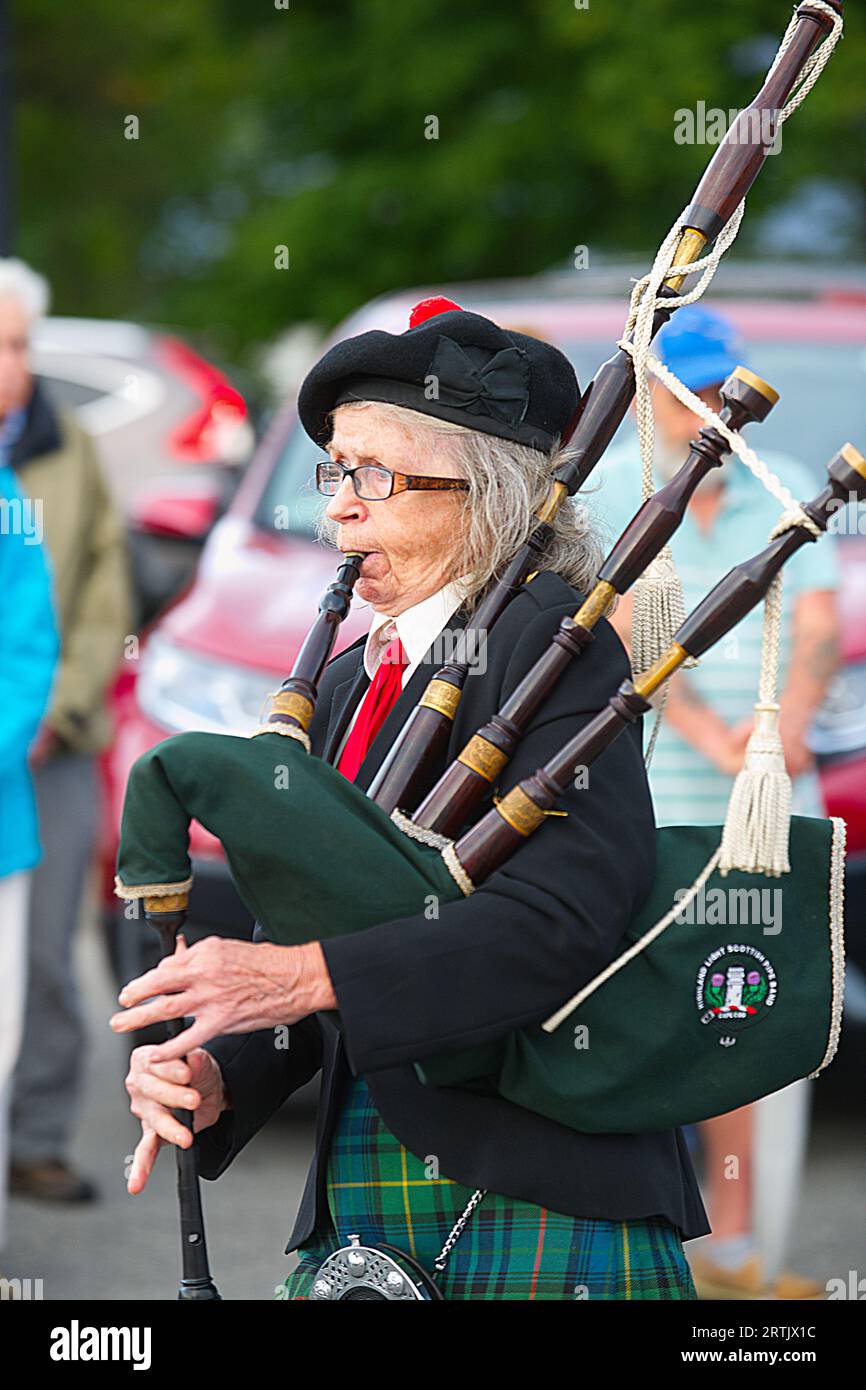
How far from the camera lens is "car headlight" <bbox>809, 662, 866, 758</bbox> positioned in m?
5.21

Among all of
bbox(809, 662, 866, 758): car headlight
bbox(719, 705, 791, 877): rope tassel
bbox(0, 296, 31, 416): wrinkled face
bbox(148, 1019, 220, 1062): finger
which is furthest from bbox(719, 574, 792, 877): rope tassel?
bbox(0, 296, 31, 416): wrinkled face

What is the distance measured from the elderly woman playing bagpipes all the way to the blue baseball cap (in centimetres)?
133

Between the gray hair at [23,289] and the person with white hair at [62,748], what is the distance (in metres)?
0.17

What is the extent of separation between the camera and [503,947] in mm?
2150

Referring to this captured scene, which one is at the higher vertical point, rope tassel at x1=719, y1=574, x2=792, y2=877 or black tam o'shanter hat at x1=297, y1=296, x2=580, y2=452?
black tam o'shanter hat at x1=297, y1=296, x2=580, y2=452

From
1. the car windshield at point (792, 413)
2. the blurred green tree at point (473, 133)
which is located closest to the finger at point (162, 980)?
the car windshield at point (792, 413)

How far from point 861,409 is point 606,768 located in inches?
147

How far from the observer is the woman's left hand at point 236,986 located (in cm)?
213

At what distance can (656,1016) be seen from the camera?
7.43 ft

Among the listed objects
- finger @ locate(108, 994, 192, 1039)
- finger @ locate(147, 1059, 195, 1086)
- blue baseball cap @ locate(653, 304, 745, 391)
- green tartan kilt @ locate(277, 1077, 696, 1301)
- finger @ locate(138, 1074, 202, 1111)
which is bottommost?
green tartan kilt @ locate(277, 1077, 696, 1301)

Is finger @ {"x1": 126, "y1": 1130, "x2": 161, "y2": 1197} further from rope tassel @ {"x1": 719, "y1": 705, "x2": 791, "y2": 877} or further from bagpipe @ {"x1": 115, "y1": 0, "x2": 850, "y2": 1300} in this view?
rope tassel @ {"x1": 719, "y1": 705, "x2": 791, "y2": 877}

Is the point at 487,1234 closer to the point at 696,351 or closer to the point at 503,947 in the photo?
the point at 503,947

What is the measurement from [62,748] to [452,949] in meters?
3.52
